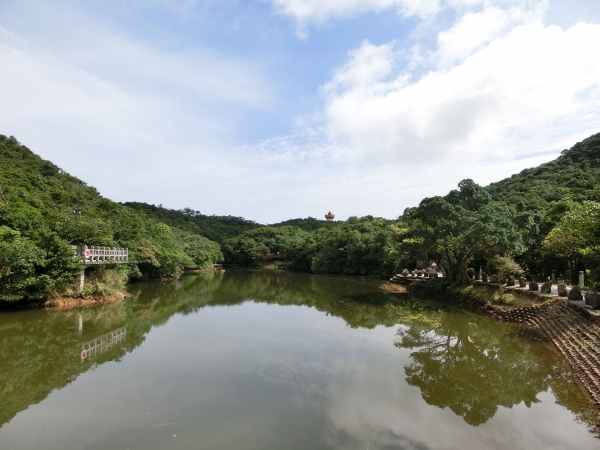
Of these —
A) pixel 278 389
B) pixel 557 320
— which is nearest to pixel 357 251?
pixel 557 320

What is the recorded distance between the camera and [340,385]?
8984 mm

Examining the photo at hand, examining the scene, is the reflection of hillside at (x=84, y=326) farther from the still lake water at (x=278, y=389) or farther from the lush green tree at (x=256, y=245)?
the lush green tree at (x=256, y=245)

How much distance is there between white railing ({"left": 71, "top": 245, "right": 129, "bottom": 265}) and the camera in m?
20.2

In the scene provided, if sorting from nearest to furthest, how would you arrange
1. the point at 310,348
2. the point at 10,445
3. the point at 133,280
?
1. the point at 10,445
2. the point at 310,348
3. the point at 133,280

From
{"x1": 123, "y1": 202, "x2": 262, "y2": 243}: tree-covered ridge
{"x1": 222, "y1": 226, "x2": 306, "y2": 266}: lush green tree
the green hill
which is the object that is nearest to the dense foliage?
{"x1": 222, "y1": 226, "x2": 306, "y2": 266}: lush green tree

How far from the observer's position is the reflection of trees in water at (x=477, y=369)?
827 centimetres

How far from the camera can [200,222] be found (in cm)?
9738

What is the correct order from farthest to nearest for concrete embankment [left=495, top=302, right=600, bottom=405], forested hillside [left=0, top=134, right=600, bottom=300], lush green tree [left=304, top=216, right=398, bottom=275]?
lush green tree [left=304, top=216, right=398, bottom=275]
forested hillside [left=0, top=134, right=600, bottom=300]
concrete embankment [left=495, top=302, right=600, bottom=405]

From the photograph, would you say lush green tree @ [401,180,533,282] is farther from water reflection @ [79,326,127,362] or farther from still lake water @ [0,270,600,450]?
water reflection @ [79,326,127,362]

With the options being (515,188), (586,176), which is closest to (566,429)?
(586,176)

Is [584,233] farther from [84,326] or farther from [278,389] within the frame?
[84,326]

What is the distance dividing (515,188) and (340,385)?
4436 cm

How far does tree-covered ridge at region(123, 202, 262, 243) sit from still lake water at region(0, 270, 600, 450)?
60.0m

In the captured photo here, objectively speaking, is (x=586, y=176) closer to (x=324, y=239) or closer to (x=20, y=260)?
(x=324, y=239)
